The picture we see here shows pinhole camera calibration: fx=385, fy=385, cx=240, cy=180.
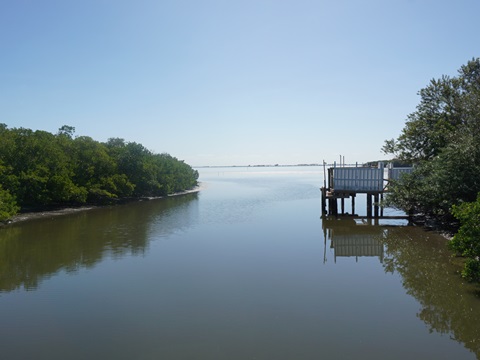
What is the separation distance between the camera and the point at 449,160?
18.7 meters

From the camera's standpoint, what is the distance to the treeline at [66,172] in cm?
3228

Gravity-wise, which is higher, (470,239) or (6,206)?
(470,239)

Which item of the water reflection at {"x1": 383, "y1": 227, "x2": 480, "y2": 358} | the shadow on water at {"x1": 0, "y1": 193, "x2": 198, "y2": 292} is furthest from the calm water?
the shadow on water at {"x1": 0, "y1": 193, "x2": 198, "y2": 292}

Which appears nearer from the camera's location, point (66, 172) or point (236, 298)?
point (236, 298)

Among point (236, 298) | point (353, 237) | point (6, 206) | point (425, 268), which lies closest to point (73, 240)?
point (6, 206)

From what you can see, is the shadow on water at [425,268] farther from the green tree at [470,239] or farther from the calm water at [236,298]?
the green tree at [470,239]

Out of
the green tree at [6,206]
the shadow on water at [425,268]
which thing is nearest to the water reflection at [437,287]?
the shadow on water at [425,268]

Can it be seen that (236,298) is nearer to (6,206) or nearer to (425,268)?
(425,268)

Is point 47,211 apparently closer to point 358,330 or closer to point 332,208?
point 332,208

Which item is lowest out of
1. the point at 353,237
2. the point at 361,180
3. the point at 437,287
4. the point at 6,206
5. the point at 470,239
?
the point at 353,237

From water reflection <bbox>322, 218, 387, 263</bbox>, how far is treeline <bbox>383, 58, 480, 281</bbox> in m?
2.61

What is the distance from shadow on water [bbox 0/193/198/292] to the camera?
16.5 m

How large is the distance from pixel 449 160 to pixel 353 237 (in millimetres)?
6975

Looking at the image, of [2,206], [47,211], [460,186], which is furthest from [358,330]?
[47,211]
